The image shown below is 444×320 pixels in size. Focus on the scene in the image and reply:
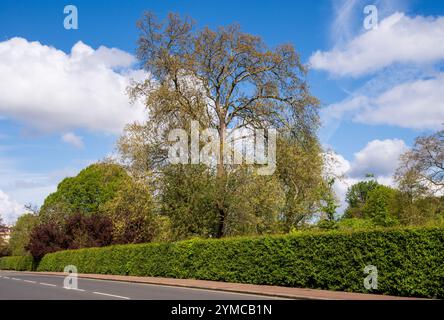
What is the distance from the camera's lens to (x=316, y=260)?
66.0 feet

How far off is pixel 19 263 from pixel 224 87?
44.5 metres

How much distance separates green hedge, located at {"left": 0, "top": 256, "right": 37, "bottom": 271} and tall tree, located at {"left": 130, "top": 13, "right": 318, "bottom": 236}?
1373 inches

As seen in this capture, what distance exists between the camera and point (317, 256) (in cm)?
2012

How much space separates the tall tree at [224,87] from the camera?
32656 millimetres

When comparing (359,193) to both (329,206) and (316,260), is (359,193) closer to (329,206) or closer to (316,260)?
(329,206)

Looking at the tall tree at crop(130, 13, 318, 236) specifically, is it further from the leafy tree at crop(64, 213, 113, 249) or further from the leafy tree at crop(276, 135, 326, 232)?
the leafy tree at crop(64, 213, 113, 249)

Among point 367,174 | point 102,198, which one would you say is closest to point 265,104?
point 102,198

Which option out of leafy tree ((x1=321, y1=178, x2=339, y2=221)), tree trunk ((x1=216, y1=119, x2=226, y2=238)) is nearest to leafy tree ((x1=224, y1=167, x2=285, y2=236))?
tree trunk ((x1=216, y1=119, x2=226, y2=238))

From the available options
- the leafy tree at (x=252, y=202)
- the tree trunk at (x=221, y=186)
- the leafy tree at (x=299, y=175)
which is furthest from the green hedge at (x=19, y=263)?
the leafy tree at (x=299, y=175)

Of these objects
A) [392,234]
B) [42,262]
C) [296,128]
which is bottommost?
[42,262]

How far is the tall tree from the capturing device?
107 ft

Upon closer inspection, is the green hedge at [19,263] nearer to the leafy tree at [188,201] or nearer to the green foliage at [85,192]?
the green foliage at [85,192]
